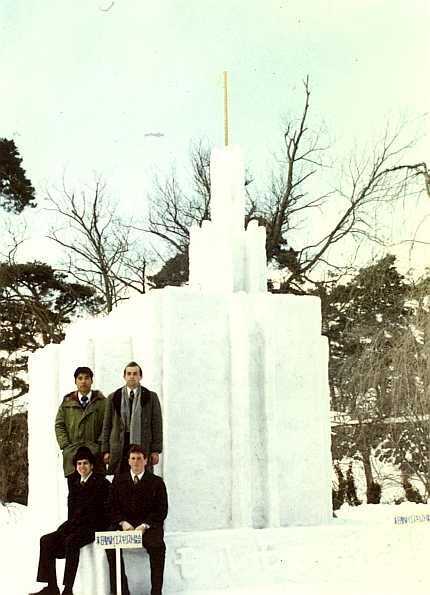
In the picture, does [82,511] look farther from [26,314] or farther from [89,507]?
[26,314]

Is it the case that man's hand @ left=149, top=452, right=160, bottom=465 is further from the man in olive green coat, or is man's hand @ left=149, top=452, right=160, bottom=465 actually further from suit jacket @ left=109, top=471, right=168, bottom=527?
suit jacket @ left=109, top=471, right=168, bottom=527

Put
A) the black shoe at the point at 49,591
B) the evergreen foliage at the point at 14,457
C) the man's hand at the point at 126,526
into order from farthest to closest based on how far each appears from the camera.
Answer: the evergreen foliage at the point at 14,457, the black shoe at the point at 49,591, the man's hand at the point at 126,526

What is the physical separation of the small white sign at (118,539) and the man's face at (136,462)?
0.64 meters

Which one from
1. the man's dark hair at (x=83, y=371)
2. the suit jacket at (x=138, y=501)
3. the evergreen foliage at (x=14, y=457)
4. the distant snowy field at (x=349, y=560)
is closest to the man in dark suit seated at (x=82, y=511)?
the suit jacket at (x=138, y=501)

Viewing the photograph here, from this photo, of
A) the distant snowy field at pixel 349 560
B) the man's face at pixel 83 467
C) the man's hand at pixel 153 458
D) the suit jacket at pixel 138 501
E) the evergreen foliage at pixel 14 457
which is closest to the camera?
the suit jacket at pixel 138 501

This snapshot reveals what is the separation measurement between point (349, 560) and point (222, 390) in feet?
7.89

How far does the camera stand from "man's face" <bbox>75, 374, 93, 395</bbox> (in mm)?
10617

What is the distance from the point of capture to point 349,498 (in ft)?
77.1

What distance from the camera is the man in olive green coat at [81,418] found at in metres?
10.6

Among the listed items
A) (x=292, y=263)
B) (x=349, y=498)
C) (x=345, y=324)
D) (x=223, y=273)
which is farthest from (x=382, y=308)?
(x=223, y=273)

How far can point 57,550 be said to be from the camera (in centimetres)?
1024

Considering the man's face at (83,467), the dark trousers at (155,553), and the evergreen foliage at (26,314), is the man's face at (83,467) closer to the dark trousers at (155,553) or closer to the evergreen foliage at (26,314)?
the dark trousers at (155,553)

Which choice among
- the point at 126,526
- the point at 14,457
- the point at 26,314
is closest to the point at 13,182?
the point at 26,314

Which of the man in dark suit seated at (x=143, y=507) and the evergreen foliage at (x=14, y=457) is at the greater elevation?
the evergreen foliage at (x=14, y=457)
